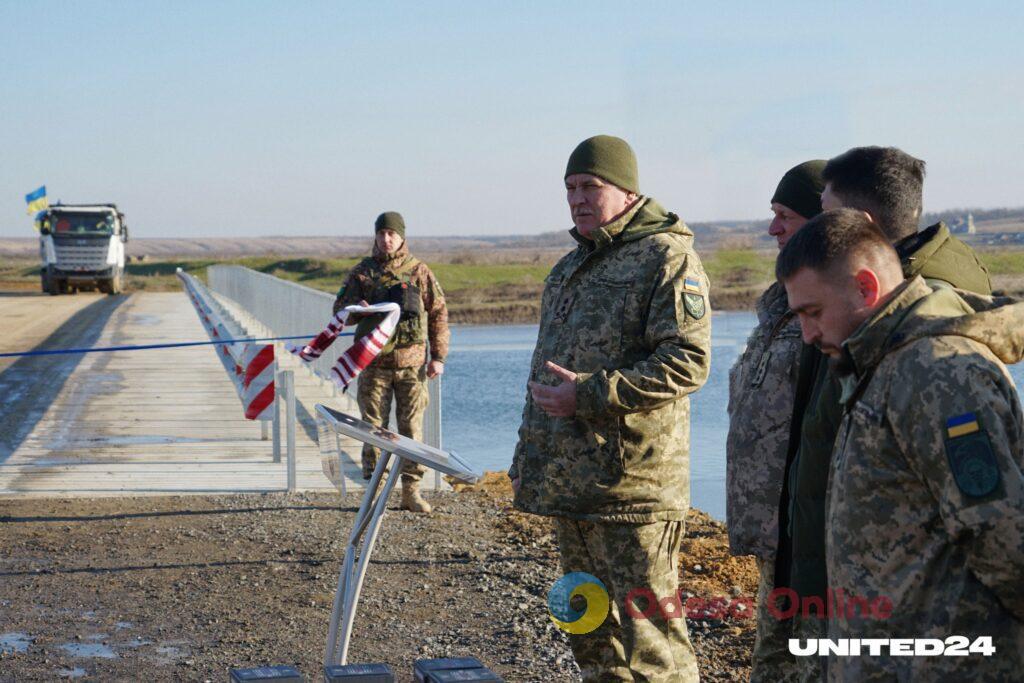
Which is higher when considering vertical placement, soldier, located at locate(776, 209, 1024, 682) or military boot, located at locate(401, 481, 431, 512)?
soldier, located at locate(776, 209, 1024, 682)

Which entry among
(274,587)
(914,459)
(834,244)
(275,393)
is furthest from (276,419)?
(914,459)

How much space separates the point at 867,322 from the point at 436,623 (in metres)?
4.17

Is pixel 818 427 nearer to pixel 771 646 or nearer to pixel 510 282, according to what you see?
pixel 771 646

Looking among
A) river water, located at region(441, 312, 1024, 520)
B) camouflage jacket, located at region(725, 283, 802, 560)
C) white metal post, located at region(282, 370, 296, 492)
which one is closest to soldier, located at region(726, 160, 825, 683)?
camouflage jacket, located at region(725, 283, 802, 560)

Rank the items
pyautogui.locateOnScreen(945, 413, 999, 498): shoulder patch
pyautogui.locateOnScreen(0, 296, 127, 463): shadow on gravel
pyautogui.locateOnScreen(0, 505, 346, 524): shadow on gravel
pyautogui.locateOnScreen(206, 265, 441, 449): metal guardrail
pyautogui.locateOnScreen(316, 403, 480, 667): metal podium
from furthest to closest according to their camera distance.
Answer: pyautogui.locateOnScreen(0, 296, 127, 463): shadow on gravel
pyautogui.locateOnScreen(206, 265, 441, 449): metal guardrail
pyautogui.locateOnScreen(0, 505, 346, 524): shadow on gravel
pyautogui.locateOnScreen(316, 403, 480, 667): metal podium
pyautogui.locateOnScreen(945, 413, 999, 498): shoulder patch

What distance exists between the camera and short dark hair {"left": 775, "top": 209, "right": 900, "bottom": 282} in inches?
104

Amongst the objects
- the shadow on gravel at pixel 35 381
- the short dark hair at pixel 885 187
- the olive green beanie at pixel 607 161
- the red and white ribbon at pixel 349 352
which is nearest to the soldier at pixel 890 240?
the short dark hair at pixel 885 187

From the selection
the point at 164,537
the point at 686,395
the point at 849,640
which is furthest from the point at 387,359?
the point at 849,640

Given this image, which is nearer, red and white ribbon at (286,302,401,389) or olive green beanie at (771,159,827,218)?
olive green beanie at (771,159,827,218)

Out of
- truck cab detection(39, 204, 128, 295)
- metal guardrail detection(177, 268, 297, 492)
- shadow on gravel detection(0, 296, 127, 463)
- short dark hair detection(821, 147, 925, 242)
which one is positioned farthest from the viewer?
truck cab detection(39, 204, 128, 295)

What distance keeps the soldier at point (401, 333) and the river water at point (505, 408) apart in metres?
2.26

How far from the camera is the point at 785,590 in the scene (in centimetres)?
362

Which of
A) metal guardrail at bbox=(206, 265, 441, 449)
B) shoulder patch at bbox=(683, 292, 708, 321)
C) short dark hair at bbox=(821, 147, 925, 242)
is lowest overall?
metal guardrail at bbox=(206, 265, 441, 449)

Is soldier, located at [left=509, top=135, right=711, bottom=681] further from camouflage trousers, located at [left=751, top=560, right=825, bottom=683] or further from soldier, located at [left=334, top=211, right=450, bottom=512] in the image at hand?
soldier, located at [left=334, top=211, right=450, bottom=512]
